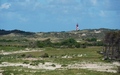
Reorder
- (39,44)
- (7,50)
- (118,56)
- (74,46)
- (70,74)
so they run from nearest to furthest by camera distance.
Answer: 1. (70,74)
2. (118,56)
3. (7,50)
4. (74,46)
5. (39,44)

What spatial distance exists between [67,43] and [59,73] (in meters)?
104

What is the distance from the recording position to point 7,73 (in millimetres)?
49000

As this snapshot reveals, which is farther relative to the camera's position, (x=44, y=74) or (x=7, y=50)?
(x=7, y=50)

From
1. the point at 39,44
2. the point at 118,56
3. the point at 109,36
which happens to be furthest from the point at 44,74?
the point at 39,44

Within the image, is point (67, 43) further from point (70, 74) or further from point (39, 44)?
point (70, 74)

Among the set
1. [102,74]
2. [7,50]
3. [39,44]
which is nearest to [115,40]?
[102,74]

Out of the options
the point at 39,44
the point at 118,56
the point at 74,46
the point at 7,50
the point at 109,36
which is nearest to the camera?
the point at 118,56

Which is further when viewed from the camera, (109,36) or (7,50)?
(7,50)

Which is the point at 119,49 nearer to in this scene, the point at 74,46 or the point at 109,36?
the point at 109,36

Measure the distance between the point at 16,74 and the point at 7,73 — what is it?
6.54 feet

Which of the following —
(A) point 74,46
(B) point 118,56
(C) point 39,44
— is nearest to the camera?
(B) point 118,56

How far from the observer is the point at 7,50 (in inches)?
4835

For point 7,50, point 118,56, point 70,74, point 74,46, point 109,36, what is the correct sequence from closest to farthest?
point 70,74 → point 118,56 → point 109,36 → point 7,50 → point 74,46

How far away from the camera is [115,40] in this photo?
82688 millimetres
